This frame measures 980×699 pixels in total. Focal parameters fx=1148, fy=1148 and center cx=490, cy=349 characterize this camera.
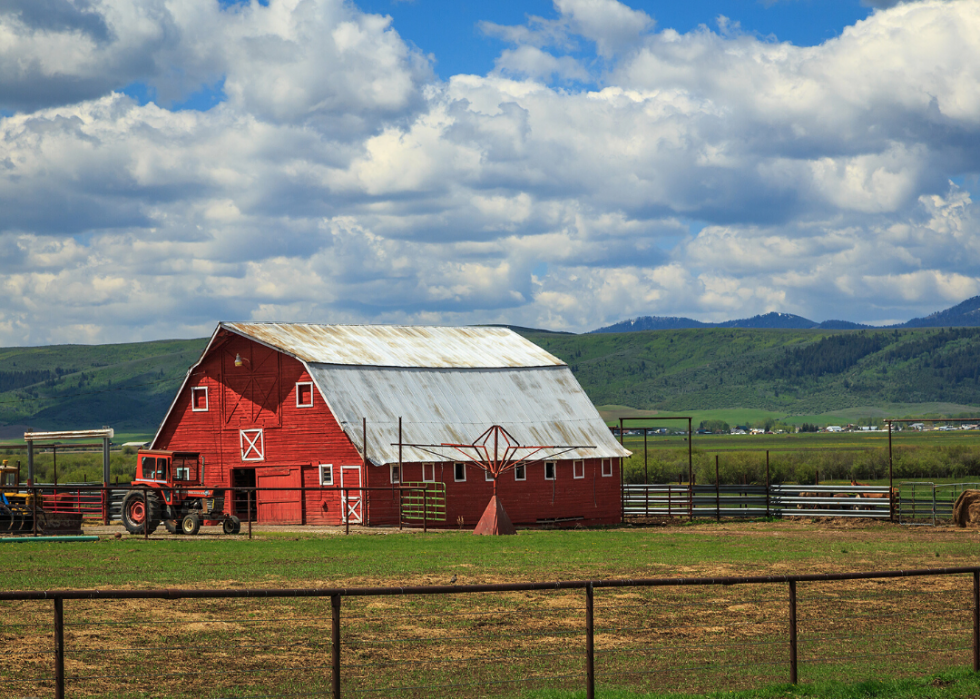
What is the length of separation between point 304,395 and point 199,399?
633 centimetres

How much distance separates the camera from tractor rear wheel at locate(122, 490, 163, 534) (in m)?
37.7

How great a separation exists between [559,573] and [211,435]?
29.6m

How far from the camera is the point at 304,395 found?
47.9 metres

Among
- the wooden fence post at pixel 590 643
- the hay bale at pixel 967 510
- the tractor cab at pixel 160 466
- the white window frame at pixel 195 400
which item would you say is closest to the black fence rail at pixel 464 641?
the wooden fence post at pixel 590 643

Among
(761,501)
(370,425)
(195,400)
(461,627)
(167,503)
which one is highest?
(195,400)

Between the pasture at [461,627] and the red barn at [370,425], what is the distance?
1643 cm

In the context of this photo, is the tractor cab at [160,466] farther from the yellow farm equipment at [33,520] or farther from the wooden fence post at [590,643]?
the wooden fence post at [590,643]

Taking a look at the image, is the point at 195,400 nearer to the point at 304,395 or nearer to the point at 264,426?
the point at 264,426

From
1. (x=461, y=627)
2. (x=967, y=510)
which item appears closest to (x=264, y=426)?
(x=967, y=510)

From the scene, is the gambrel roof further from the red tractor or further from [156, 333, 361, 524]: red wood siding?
the red tractor

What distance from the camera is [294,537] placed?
36812 millimetres

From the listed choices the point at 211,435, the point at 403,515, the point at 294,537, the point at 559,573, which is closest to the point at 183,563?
the point at 559,573

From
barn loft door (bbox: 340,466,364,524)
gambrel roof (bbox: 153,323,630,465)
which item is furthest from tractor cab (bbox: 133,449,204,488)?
gambrel roof (bbox: 153,323,630,465)

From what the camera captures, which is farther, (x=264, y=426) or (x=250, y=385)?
(x=250, y=385)
